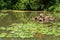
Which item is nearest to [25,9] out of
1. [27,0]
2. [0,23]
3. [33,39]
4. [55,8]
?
[27,0]

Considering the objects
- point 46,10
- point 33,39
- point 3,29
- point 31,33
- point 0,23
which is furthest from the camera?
point 46,10

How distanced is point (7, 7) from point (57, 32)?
22.9ft

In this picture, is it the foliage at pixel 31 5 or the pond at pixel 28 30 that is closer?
the pond at pixel 28 30

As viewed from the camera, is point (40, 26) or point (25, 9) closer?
point (40, 26)

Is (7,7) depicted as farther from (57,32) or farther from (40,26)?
(57,32)

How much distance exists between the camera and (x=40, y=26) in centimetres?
918

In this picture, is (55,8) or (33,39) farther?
(55,8)

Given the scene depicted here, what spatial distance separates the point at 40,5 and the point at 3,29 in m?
6.27

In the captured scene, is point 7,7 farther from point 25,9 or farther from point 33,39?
point 33,39

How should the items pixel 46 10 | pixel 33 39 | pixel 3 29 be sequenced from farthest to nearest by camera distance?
pixel 46 10 < pixel 3 29 < pixel 33 39

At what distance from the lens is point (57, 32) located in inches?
330

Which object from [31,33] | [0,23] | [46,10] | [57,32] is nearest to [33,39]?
[31,33]

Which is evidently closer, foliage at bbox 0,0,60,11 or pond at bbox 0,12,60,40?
pond at bbox 0,12,60,40

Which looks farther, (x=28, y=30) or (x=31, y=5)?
(x=31, y=5)
